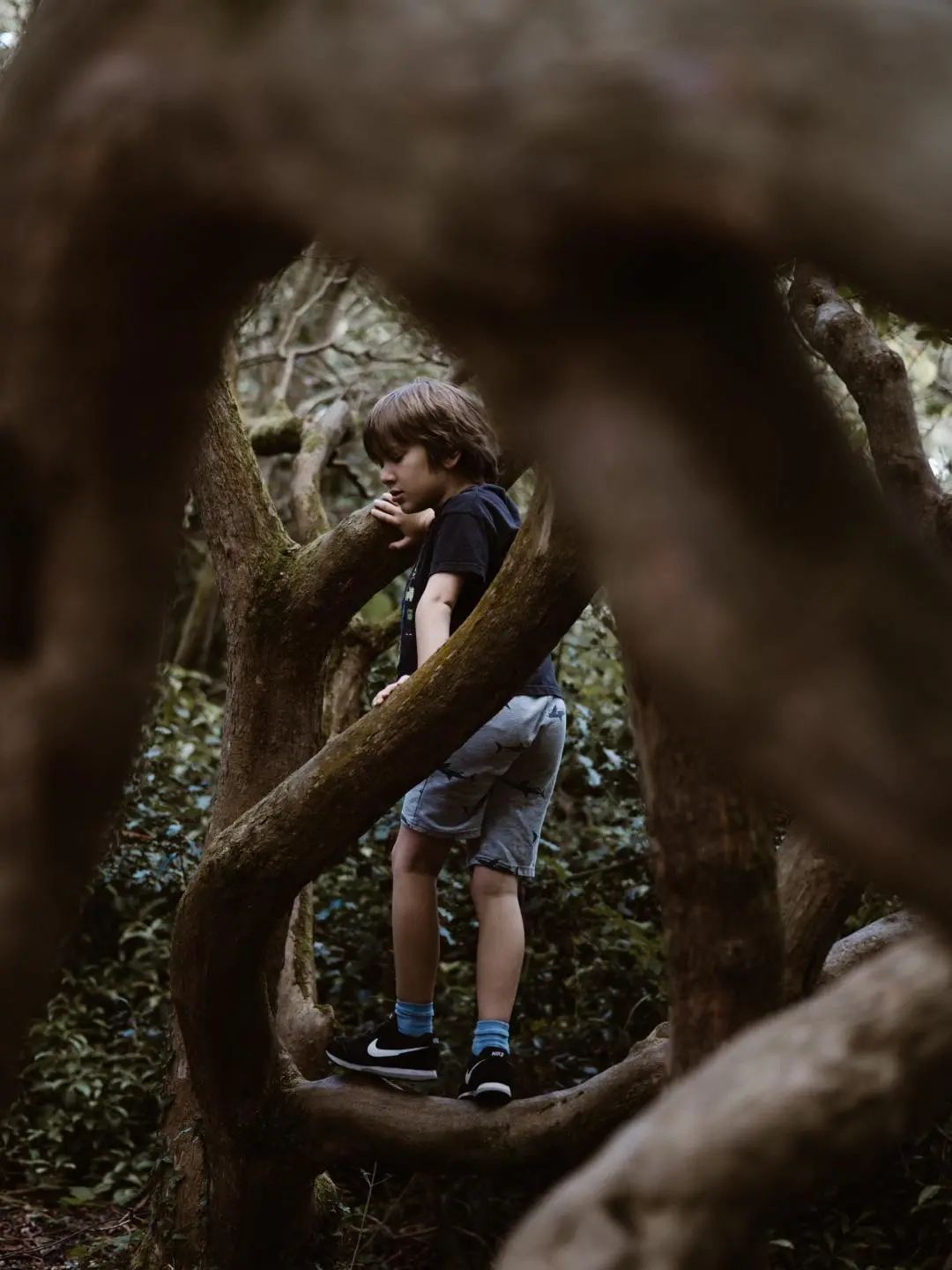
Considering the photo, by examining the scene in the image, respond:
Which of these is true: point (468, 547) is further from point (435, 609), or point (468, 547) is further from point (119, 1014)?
point (119, 1014)

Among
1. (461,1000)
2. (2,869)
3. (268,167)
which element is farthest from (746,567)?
(461,1000)

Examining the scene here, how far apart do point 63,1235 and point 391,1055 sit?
5.11 ft

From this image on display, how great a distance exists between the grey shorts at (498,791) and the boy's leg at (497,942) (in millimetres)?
41

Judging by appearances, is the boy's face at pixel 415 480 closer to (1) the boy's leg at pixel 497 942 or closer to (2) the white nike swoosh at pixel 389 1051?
(1) the boy's leg at pixel 497 942

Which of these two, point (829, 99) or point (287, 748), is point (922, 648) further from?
point (287, 748)

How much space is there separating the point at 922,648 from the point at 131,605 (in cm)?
93

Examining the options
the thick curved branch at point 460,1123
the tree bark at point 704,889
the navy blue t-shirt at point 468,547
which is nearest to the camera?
the tree bark at point 704,889

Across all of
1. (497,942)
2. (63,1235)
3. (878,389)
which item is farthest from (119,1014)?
(878,389)

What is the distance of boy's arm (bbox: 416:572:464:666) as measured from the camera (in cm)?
324

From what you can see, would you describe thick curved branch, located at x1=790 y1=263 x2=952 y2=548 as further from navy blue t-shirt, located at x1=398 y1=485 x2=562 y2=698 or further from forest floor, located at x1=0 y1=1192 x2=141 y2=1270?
forest floor, located at x1=0 y1=1192 x2=141 y2=1270

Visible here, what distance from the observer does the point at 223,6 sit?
4.63ft

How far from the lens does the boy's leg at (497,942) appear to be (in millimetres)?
3430

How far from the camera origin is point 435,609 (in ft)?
10.8

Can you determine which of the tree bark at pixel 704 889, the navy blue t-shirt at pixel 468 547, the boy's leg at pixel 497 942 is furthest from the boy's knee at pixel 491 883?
the tree bark at pixel 704 889
